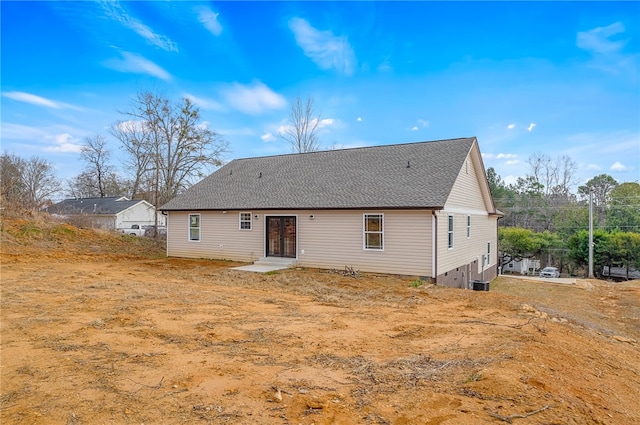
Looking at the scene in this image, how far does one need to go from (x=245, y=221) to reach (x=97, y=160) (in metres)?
34.1

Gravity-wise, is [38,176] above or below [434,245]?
above

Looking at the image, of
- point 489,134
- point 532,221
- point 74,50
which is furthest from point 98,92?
point 532,221

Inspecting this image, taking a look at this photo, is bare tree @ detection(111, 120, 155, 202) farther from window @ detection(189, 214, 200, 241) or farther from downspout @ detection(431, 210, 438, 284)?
downspout @ detection(431, 210, 438, 284)

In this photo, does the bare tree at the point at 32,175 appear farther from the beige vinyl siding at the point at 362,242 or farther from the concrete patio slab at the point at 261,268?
the beige vinyl siding at the point at 362,242

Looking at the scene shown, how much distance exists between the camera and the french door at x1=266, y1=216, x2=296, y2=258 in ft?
47.2

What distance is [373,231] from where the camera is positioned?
40.8ft

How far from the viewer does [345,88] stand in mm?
21984

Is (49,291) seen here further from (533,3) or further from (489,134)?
(489,134)

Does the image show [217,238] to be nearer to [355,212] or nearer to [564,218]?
[355,212]

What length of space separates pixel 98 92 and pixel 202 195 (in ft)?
22.5

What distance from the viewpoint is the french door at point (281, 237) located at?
1438 cm

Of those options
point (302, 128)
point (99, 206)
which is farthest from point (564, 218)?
point (99, 206)

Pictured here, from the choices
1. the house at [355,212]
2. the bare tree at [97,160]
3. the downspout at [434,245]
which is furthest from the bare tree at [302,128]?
the bare tree at [97,160]

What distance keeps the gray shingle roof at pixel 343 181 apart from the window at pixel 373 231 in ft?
1.81
